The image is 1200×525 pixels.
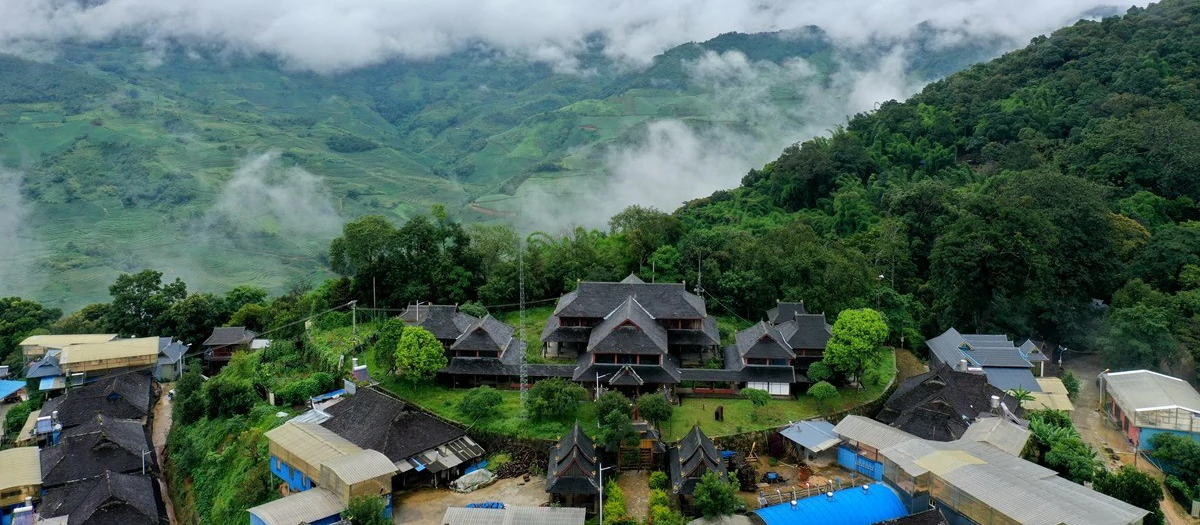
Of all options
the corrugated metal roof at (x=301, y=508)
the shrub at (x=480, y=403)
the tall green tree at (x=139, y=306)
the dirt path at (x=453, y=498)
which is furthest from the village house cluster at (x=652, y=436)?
the tall green tree at (x=139, y=306)

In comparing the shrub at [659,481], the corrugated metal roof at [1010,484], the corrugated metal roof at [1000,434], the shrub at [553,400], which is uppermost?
the shrub at [553,400]

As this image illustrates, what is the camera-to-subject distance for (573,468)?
79.6 ft

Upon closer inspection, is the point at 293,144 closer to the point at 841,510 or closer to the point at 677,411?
the point at 677,411

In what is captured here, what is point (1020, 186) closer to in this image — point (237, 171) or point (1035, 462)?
point (1035, 462)

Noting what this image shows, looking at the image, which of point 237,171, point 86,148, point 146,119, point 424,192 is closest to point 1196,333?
point 424,192

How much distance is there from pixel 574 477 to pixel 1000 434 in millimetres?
14607

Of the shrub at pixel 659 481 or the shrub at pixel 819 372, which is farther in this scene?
the shrub at pixel 819 372

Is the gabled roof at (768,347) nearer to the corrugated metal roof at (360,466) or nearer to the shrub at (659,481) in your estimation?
the shrub at (659,481)

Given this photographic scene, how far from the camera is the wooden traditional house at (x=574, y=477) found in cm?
2395

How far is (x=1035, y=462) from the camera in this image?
2619 cm

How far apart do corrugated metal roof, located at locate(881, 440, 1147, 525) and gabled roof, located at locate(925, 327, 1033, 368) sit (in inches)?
361

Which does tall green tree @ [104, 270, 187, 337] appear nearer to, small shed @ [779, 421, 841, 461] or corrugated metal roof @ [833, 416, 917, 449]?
small shed @ [779, 421, 841, 461]

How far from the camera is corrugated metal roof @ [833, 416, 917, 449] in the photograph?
84.3ft

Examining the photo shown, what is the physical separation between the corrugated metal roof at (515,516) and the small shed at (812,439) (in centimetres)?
890
